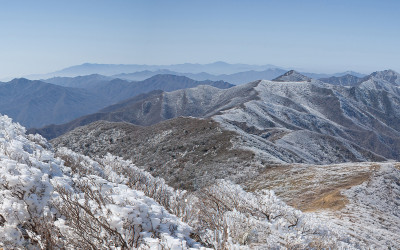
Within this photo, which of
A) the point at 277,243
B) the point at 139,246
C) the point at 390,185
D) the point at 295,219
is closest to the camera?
the point at 139,246

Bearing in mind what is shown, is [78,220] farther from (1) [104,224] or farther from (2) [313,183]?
(2) [313,183]

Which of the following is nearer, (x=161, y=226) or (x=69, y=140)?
(x=161, y=226)

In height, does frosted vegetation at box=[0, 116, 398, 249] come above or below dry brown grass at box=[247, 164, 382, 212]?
above

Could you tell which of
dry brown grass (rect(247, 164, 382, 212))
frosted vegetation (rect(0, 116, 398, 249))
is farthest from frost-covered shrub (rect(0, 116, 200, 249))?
dry brown grass (rect(247, 164, 382, 212))

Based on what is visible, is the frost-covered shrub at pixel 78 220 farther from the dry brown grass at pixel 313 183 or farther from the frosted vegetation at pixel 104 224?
the dry brown grass at pixel 313 183

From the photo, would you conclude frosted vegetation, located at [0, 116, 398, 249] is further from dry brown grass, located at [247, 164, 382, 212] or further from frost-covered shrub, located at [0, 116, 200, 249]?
dry brown grass, located at [247, 164, 382, 212]

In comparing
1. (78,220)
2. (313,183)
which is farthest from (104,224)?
(313,183)

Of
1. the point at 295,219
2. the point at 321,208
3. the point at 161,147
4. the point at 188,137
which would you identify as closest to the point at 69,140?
the point at 161,147

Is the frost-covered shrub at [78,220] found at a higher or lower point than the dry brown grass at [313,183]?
higher

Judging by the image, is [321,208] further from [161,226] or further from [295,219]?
[161,226]

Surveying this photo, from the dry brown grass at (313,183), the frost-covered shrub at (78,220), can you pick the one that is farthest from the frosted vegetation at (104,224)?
the dry brown grass at (313,183)

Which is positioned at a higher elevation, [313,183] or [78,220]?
[78,220]
